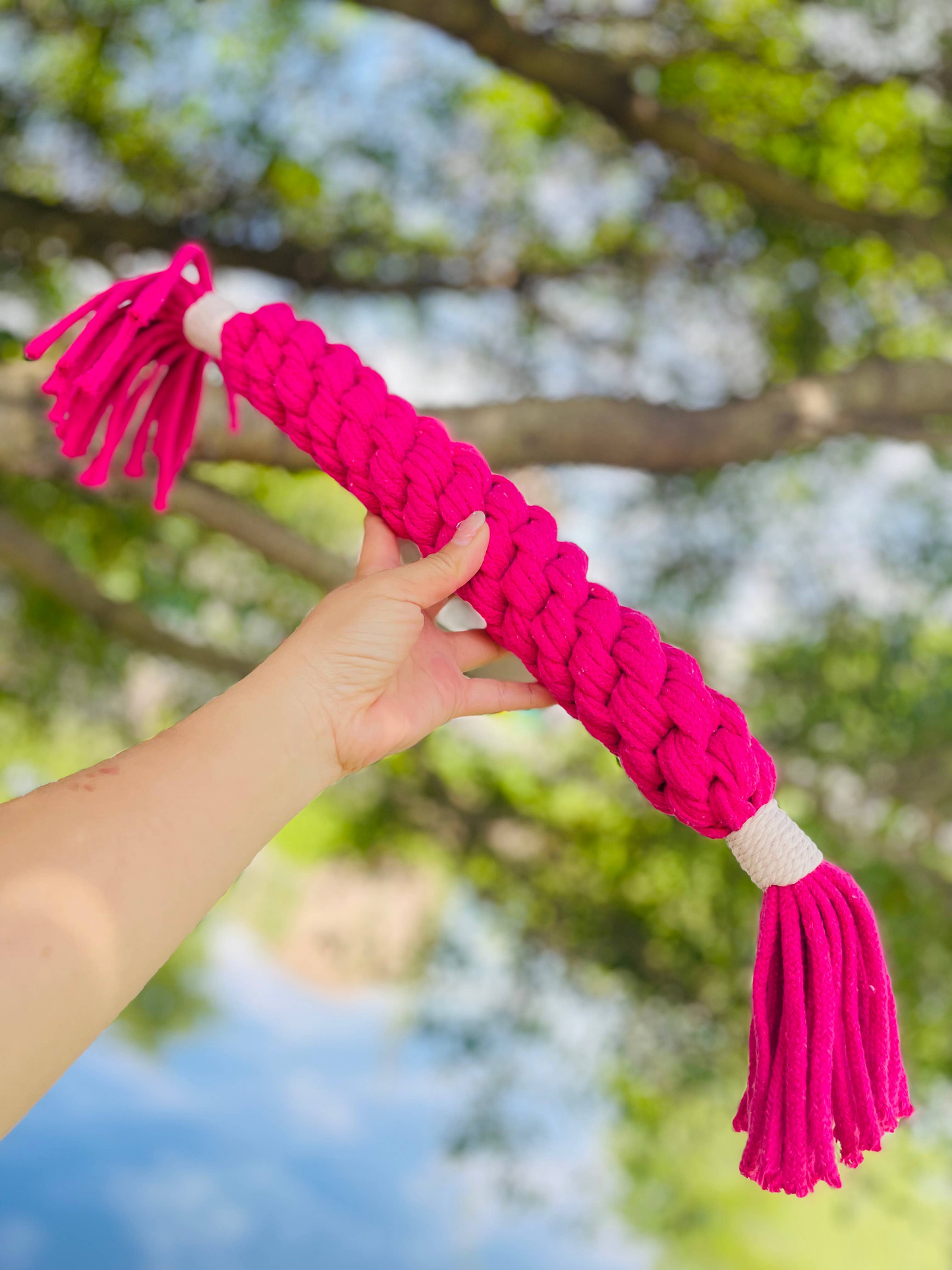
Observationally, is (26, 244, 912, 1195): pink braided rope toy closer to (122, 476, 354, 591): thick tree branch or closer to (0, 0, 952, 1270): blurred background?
(122, 476, 354, 591): thick tree branch

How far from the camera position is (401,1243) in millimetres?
3041

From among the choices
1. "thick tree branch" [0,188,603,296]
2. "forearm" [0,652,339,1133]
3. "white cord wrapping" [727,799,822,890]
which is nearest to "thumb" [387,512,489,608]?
"forearm" [0,652,339,1133]

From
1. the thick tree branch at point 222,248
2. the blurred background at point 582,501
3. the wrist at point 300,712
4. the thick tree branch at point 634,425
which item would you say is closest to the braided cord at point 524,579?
the wrist at point 300,712

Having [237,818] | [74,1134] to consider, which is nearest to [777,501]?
[237,818]

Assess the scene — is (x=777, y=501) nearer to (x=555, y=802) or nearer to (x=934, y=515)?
(x=934, y=515)

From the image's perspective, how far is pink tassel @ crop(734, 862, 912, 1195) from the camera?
25.5 inches

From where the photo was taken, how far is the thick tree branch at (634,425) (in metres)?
1.24

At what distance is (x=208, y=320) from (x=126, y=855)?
51cm

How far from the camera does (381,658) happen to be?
739 mm

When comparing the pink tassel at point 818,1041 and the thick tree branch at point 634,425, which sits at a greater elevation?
the thick tree branch at point 634,425

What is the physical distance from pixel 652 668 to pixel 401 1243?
2.95 metres

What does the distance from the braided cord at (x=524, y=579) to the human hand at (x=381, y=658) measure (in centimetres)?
4

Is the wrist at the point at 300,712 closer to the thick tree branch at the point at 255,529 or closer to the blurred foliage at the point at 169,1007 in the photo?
the thick tree branch at the point at 255,529

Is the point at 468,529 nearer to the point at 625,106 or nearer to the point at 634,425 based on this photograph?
the point at 634,425
